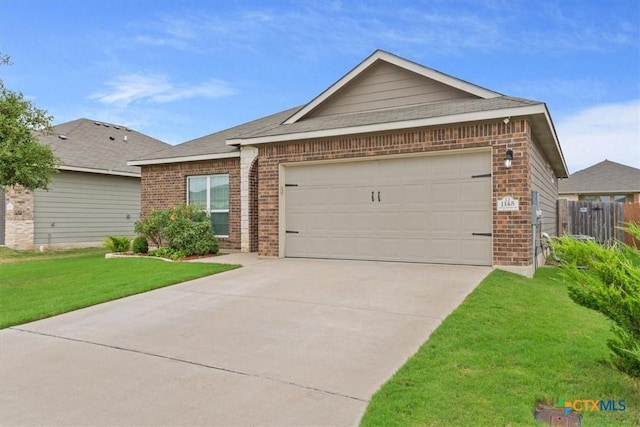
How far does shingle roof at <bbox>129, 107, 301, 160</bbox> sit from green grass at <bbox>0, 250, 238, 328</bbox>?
12.4 ft

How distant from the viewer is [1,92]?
9156 mm

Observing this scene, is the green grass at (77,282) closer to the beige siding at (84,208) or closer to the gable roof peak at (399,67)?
the gable roof peak at (399,67)

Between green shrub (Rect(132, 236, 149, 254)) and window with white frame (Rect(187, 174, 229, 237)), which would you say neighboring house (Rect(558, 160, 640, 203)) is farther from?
green shrub (Rect(132, 236, 149, 254))

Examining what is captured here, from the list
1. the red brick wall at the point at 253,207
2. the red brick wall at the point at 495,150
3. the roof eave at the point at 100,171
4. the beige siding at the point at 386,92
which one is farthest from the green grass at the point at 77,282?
the roof eave at the point at 100,171

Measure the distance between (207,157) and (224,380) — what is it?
9974mm

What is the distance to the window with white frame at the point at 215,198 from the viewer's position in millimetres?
12688

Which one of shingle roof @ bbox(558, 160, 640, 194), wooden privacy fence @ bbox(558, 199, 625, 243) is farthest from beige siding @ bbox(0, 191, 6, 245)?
shingle roof @ bbox(558, 160, 640, 194)

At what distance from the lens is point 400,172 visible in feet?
29.2

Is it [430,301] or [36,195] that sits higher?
[36,195]

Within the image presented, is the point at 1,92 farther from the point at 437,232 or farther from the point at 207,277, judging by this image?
the point at 437,232

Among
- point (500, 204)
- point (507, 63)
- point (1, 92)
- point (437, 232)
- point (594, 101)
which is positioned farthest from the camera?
point (594, 101)

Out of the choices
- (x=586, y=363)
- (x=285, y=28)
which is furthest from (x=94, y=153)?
(x=586, y=363)

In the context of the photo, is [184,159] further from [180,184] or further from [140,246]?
[140,246]

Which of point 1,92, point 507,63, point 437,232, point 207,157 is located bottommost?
point 437,232
